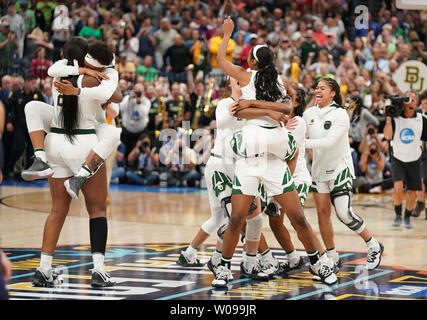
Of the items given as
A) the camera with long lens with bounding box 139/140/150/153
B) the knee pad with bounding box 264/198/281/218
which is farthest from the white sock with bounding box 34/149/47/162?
the camera with long lens with bounding box 139/140/150/153

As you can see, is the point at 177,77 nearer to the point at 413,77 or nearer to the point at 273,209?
the point at 413,77

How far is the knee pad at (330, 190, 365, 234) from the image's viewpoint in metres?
7.93

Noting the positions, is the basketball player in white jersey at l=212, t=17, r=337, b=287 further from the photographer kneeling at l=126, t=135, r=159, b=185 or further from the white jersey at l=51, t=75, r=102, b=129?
the photographer kneeling at l=126, t=135, r=159, b=185

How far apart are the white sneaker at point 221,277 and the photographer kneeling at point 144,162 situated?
9.96 m

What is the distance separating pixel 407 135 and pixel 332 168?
159 inches

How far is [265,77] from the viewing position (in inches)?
277

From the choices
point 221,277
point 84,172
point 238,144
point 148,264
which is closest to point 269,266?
point 221,277

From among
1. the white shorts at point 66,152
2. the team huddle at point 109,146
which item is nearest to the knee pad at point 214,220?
the team huddle at point 109,146

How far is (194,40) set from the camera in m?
19.6

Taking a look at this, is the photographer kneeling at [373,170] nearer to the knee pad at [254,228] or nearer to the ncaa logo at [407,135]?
the ncaa logo at [407,135]

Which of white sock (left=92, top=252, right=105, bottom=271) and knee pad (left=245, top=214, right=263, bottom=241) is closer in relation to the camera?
white sock (left=92, top=252, right=105, bottom=271)

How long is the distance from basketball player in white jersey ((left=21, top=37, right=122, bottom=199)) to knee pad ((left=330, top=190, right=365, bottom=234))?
2324mm

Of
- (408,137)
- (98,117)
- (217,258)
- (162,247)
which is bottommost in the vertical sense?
(162,247)
